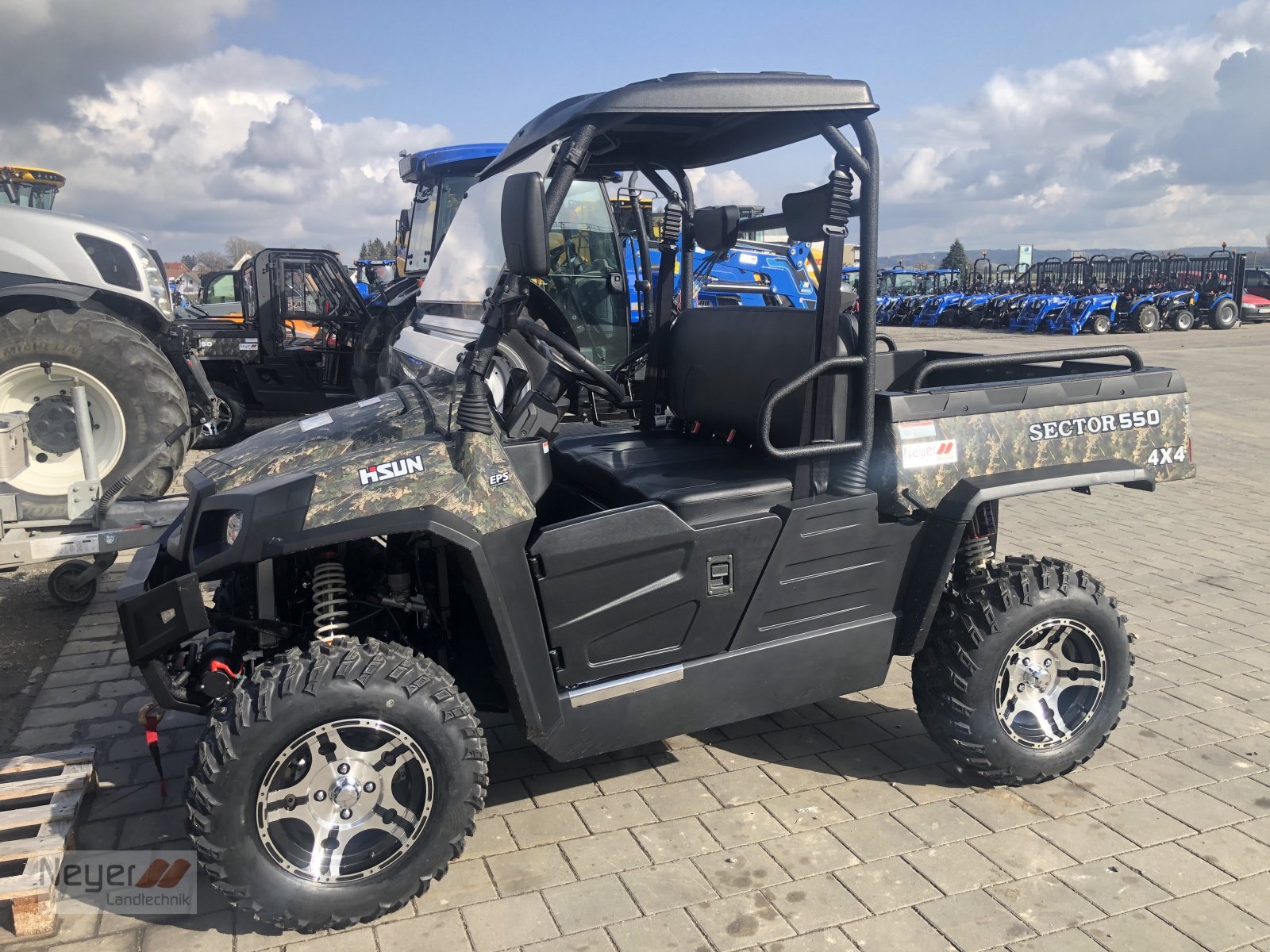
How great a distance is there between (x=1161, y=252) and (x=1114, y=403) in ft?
104

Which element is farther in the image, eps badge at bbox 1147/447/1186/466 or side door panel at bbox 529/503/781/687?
eps badge at bbox 1147/447/1186/466

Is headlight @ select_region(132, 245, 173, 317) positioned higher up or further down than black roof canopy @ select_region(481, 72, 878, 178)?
further down

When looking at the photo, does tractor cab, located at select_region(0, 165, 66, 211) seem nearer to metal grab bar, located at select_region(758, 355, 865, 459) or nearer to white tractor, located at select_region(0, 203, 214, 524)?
white tractor, located at select_region(0, 203, 214, 524)

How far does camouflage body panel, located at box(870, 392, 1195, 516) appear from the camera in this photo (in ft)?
10.4

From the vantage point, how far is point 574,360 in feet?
11.0

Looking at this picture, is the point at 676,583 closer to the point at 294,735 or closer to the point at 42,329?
the point at 294,735

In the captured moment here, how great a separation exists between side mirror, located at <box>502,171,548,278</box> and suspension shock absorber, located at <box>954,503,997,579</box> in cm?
190

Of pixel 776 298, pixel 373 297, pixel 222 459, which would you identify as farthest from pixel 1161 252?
pixel 222 459

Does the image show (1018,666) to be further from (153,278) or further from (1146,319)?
(1146,319)

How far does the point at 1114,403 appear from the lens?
3475mm

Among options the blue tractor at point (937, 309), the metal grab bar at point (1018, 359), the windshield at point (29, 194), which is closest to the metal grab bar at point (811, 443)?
the metal grab bar at point (1018, 359)

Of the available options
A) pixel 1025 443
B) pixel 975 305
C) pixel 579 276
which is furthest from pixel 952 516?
pixel 975 305

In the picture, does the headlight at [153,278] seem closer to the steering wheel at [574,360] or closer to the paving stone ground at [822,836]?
the paving stone ground at [822,836]

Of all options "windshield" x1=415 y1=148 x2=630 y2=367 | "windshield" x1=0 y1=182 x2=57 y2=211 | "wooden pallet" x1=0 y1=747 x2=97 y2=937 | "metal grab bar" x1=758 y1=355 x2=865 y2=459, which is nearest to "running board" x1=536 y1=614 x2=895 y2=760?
"metal grab bar" x1=758 y1=355 x2=865 y2=459
